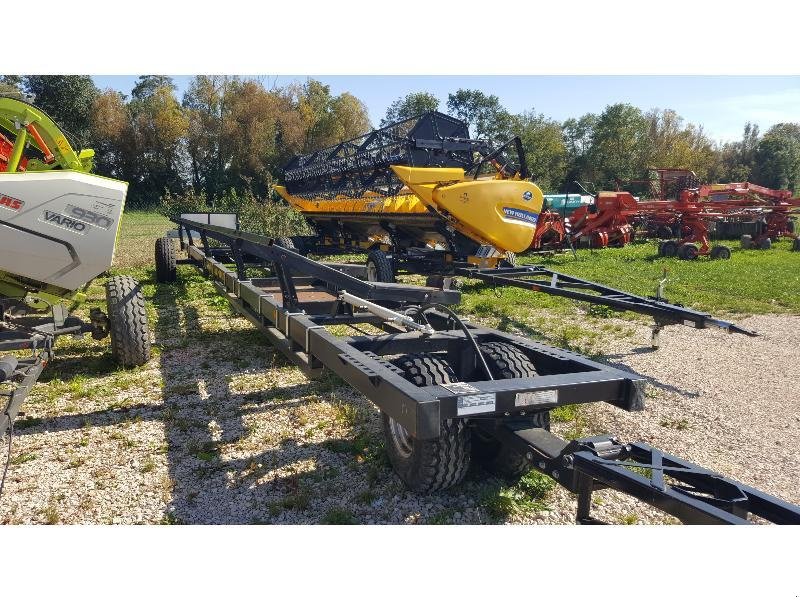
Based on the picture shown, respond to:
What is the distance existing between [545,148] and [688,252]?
21.0 metres

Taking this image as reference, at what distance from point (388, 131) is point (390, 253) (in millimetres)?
2704

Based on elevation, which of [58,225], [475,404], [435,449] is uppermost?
[58,225]

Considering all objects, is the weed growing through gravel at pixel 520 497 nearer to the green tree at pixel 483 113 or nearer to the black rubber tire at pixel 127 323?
the black rubber tire at pixel 127 323

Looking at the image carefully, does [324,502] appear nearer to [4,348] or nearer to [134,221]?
[4,348]

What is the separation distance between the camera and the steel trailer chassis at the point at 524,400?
2.23 metres

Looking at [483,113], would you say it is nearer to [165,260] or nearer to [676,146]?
[676,146]

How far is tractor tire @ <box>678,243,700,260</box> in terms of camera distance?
15266mm

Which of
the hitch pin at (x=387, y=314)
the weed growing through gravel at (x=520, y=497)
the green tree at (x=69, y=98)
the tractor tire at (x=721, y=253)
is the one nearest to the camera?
the weed growing through gravel at (x=520, y=497)

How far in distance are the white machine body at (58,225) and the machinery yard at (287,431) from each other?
108 cm

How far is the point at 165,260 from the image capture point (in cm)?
995

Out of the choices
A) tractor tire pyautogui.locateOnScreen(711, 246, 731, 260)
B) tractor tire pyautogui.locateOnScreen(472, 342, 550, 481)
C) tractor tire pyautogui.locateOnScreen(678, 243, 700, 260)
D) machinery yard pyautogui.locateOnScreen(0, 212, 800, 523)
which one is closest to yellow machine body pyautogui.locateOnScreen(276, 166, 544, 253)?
machinery yard pyautogui.locateOnScreen(0, 212, 800, 523)

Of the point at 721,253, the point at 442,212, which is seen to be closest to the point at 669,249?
the point at 721,253

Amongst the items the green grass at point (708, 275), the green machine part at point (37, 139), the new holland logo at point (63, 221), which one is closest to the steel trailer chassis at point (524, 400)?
the new holland logo at point (63, 221)

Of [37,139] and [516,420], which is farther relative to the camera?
[37,139]
